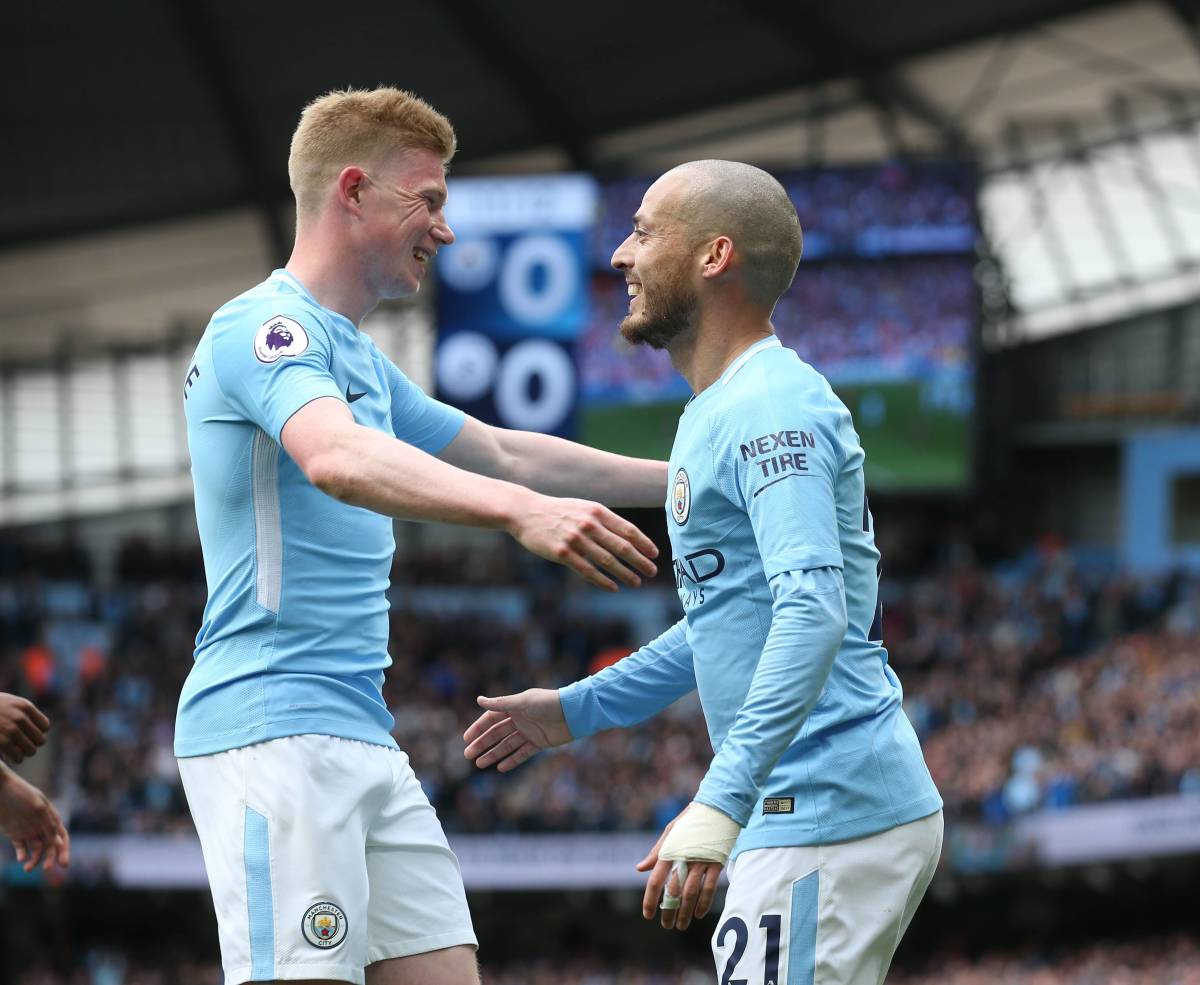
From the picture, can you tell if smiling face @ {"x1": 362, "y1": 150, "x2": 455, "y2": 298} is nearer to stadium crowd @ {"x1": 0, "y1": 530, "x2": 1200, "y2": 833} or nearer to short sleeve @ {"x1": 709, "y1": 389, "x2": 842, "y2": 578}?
short sleeve @ {"x1": 709, "y1": 389, "x2": 842, "y2": 578}

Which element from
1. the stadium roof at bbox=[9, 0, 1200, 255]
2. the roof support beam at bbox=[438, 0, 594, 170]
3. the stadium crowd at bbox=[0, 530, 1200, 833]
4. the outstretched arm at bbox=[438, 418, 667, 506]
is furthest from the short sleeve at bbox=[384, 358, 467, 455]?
A: the roof support beam at bbox=[438, 0, 594, 170]

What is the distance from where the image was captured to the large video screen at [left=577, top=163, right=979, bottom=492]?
821 inches

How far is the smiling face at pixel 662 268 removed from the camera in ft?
11.5

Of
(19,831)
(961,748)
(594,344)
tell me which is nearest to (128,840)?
(594,344)

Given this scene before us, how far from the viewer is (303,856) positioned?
3.22m

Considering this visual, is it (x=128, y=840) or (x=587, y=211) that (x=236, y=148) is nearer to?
(x=587, y=211)

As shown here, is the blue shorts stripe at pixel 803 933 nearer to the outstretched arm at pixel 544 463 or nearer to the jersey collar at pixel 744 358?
the jersey collar at pixel 744 358

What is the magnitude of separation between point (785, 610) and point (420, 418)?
1.35m

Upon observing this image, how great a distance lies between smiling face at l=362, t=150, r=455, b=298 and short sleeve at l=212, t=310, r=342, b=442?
0.27 m

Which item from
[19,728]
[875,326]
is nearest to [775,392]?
[19,728]

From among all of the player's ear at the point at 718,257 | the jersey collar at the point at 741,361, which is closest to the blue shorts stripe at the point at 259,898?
the jersey collar at the point at 741,361

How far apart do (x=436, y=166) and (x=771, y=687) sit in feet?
4.64

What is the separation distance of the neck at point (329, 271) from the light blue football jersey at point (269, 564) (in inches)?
3.1

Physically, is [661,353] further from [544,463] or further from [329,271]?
[329,271]
